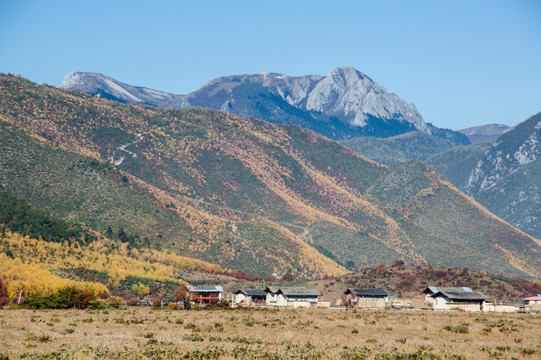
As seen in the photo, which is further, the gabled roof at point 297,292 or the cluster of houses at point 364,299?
the gabled roof at point 297,292

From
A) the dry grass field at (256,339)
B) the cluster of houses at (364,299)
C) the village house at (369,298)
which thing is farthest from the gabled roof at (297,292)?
the dry grass field at (256,339)

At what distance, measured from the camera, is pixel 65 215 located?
147 m

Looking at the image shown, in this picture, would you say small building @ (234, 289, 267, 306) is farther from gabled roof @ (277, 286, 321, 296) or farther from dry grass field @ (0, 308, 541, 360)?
dry grass field @ (0, 308, 541, 360)

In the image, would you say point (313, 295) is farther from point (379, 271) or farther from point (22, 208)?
point (22, 208)

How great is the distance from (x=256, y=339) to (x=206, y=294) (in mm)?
74714

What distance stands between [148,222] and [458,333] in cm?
12249

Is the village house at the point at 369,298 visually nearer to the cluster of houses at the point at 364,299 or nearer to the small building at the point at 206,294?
the cluster of houses at the point at 364,299

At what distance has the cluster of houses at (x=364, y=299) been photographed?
97000 mm

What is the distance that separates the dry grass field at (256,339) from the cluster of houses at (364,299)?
39.7 meters

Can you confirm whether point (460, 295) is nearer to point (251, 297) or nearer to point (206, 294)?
point (251, 297)

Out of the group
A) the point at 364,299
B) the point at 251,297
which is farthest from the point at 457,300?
the point at 251,297

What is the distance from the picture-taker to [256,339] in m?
40.4

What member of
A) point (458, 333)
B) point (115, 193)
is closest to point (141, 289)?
point (115, 193)

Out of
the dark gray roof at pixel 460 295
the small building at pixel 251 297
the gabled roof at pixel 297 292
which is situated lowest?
the small building at pixel 251 297
